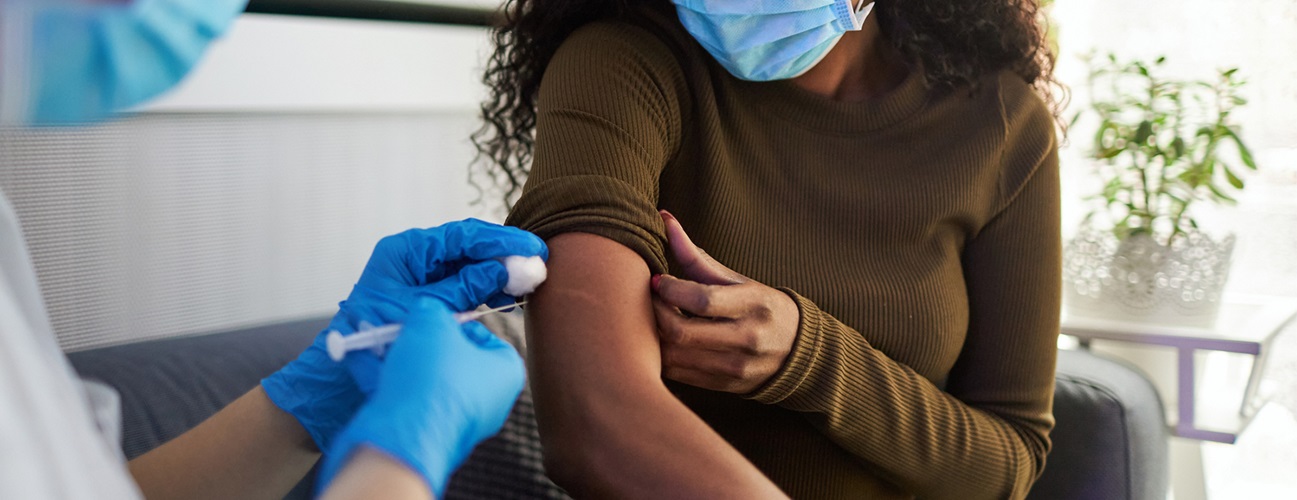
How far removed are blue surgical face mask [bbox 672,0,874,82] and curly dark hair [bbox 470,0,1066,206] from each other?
163 millimetres

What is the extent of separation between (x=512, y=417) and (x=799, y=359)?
551 mm

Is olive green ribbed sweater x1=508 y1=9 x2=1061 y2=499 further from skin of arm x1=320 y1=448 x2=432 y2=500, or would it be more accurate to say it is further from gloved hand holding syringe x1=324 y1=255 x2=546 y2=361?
skin of arm x1=320 y1=448 x2=432 y2=500

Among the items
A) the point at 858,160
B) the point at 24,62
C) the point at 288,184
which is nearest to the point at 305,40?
the point at 288,184

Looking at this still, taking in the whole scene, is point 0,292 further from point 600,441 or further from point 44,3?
point 600,441

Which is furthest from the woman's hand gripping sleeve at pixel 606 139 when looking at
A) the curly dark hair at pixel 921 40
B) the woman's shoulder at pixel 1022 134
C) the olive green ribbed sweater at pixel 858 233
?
the woman's shoulder at pixel 1022 134

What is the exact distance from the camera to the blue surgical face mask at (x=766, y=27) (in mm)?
982

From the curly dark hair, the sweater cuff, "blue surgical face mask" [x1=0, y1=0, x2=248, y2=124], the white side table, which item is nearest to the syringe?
"blue surgical face mask" [x1=0, y1=0, x2=248, y2=124]

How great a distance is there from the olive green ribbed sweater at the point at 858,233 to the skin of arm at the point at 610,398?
2.8 inches

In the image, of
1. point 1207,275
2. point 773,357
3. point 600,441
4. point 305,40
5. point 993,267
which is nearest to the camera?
point 600,441

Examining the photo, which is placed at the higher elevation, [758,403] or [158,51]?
[158,51]

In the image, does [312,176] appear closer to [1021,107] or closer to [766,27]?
[766,27]

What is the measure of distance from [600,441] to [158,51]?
17.6 inches

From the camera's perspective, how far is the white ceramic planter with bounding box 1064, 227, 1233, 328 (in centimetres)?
179

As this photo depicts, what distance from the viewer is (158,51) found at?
59 cm
